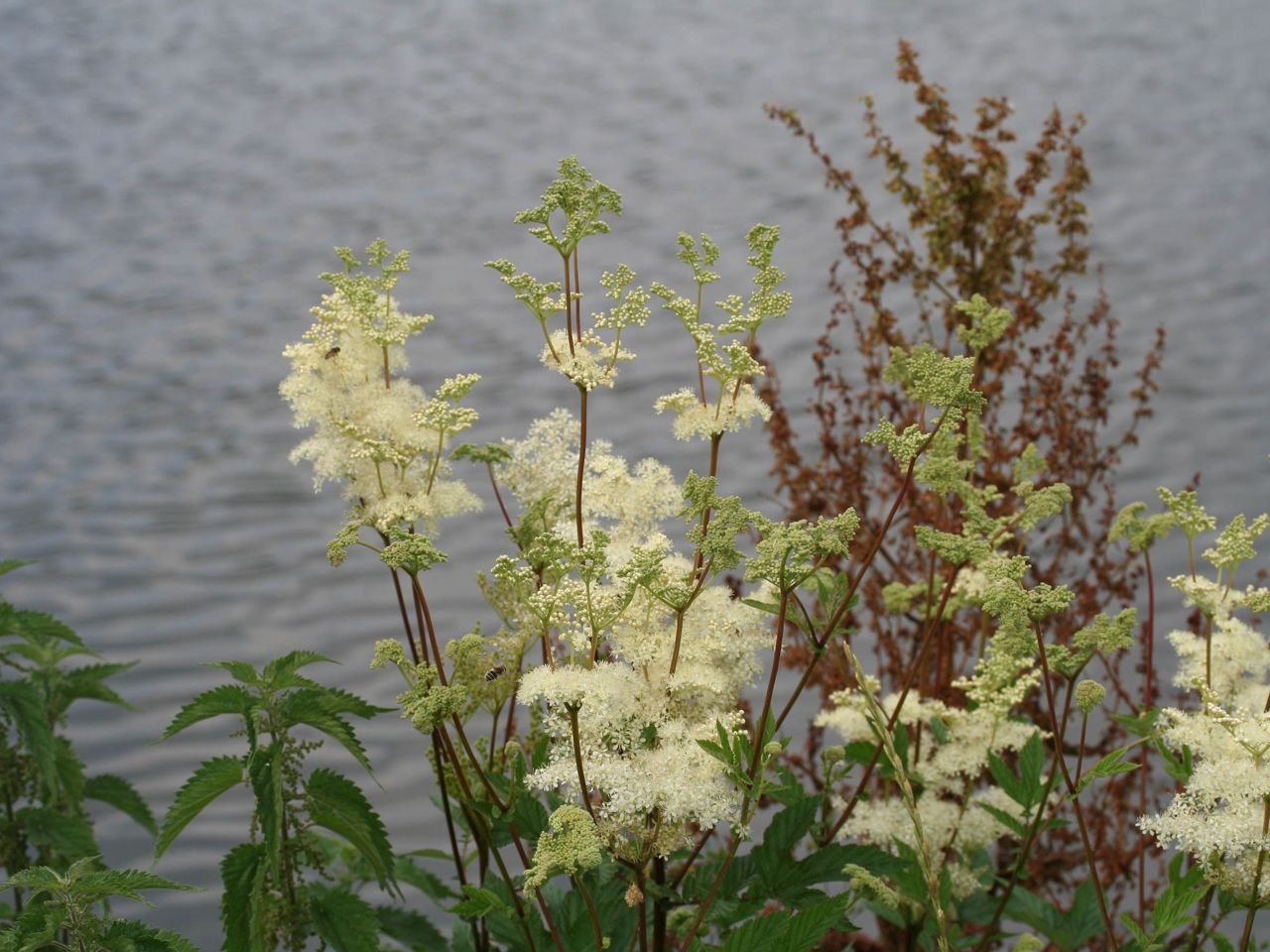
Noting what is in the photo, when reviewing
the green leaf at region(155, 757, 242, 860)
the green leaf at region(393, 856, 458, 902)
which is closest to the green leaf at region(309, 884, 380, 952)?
the green leaf at region(155, 757, 242, 860)

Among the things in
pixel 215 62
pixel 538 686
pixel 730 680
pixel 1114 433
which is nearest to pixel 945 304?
pixel 1114 433

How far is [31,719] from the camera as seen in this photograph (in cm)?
108

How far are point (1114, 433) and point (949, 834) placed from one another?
199cm

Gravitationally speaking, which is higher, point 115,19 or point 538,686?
point 115,19

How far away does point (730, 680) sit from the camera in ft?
2.72

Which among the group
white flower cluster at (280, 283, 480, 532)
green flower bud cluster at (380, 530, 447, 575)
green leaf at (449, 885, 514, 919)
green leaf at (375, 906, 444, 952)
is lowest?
green leaf at (375, 906, 444, 952)

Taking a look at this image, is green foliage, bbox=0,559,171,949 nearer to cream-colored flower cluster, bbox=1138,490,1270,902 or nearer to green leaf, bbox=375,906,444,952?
green leaf, bbox=375,906,444,952

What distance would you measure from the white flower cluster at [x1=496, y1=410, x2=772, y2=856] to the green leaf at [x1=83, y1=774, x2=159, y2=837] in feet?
2.00

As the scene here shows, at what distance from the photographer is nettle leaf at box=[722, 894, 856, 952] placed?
765mm

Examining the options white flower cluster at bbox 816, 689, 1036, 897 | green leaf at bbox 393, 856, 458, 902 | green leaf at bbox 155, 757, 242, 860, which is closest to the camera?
green leaf at bbox 155, 757, 242, 860

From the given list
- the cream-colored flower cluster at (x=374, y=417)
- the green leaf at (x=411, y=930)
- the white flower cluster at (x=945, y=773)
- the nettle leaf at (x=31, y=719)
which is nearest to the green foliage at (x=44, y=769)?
the nettle leaf at (x=31, y=719)

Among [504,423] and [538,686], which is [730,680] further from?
[504,423]

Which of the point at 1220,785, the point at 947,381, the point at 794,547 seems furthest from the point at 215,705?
the point at 1220,785

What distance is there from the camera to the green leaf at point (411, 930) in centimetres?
108
